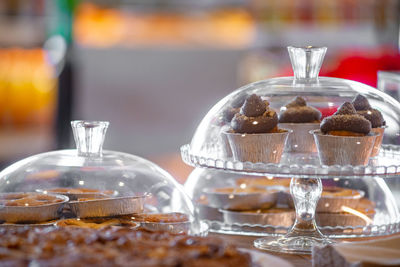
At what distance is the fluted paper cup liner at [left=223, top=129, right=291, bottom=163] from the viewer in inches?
59.2

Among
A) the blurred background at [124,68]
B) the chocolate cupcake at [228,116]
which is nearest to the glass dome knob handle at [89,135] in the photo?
the chocolate cupcake at [228,116]

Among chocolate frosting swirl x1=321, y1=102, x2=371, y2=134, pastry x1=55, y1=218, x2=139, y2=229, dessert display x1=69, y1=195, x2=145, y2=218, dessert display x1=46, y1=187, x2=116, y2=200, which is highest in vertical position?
chocolate frosting swirl x1=321, y1=102, x2=371, y2=134

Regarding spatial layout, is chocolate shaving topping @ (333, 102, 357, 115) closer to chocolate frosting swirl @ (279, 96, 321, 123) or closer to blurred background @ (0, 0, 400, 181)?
chocolate frosting swirl @ (279, 96, 321, 123)

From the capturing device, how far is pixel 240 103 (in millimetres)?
1608

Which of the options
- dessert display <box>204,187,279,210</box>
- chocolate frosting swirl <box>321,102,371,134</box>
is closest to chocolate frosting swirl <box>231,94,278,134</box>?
chocolate frosting swirl <box>321,102,371,134</box>

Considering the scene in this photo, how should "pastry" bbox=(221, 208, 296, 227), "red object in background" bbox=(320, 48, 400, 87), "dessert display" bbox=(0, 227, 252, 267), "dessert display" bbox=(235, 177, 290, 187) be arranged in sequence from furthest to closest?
"red object in background" bbox=(320, 48, 400, 87) → "dessert display" bbox=(235, 177, 290, 187) → "pastry" bbox=(221, 208, 296, 227) → "dessert display" bbox=(0, 227, 252, 267)

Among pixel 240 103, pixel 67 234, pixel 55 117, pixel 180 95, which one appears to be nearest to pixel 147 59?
pixel 180 95

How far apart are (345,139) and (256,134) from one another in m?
0.17

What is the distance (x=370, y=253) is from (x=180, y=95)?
13.4ft

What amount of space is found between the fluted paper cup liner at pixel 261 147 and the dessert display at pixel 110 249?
366 millimetres

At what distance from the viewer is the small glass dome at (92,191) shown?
55.3 inches

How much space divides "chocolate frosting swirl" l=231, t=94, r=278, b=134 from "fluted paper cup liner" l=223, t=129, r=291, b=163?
2 centimetres

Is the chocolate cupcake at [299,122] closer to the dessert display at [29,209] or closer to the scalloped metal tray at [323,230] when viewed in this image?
the scalloped metal tray at [323,230]

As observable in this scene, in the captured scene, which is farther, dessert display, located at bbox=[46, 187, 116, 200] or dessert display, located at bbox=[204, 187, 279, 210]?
dessert display, located at bbox=[204, 187, 279, 210]
